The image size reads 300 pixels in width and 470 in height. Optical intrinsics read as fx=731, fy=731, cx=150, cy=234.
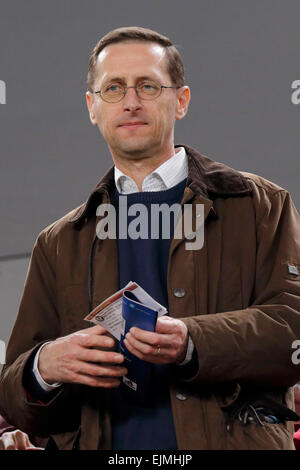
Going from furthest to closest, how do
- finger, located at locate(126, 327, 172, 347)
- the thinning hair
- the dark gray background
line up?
the dark gray background
the thinning hair
finger, located at locate(126, 327, 172, 347)

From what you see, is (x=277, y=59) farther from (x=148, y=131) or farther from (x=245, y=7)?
(x=148, y=131)

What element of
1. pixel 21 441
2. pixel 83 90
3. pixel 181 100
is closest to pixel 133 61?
pixel 181 100

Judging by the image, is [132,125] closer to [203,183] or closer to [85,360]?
[203,183]

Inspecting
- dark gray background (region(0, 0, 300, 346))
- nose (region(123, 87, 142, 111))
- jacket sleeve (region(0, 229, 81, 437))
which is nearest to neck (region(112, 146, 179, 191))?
nose (region(123, 87, 142, 111))

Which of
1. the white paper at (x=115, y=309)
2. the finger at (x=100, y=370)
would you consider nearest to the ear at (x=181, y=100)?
the white paper at (x=115, y=309)

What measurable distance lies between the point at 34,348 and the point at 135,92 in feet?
2.23

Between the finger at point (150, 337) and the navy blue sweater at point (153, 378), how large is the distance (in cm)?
22

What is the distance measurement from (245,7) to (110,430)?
9.25 feet

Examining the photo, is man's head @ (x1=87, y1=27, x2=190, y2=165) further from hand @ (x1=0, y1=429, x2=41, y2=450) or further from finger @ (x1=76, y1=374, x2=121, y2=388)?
hand @ (x1=0, y1=429, x2=41, y2=450)

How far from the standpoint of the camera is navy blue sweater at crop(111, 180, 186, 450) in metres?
1.66

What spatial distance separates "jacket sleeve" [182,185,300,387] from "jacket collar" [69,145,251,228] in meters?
0.15

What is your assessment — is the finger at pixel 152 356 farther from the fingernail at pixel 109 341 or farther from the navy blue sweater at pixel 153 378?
the navy blue sweater at pixel 153 378

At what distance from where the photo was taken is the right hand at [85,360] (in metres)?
1.60
